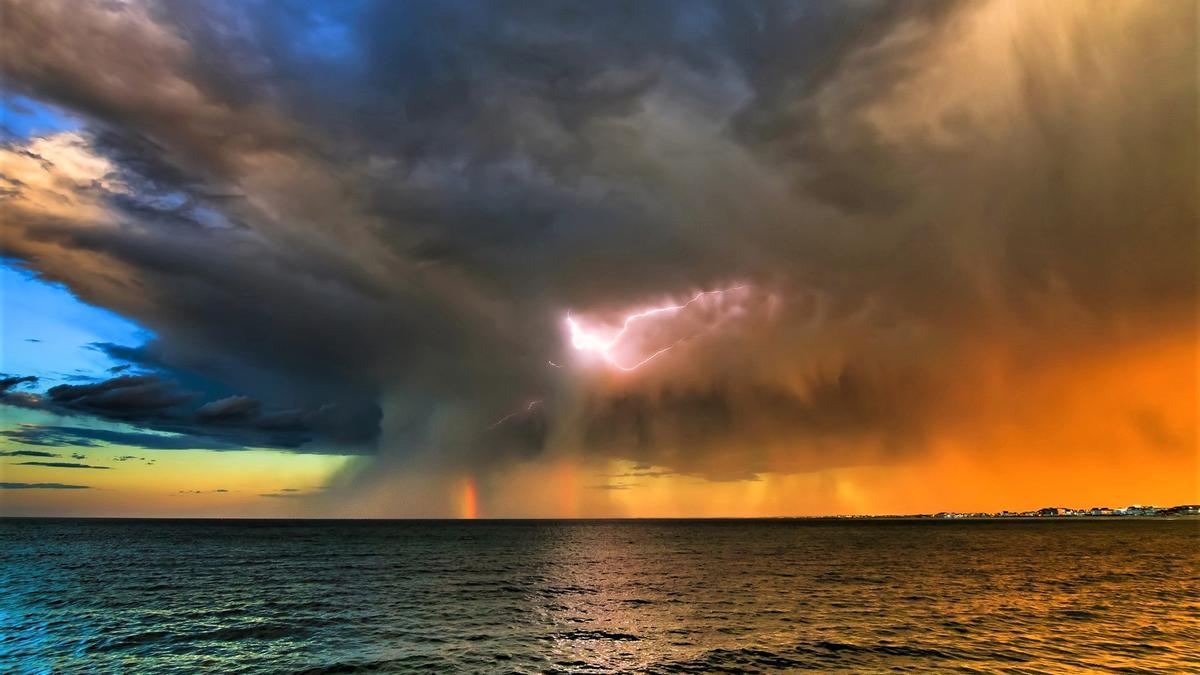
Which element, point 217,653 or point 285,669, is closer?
point 285,669

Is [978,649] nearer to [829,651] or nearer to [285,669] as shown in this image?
[829,651]

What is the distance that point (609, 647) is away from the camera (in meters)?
34.6

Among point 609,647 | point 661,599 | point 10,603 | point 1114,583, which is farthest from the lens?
point 1114,583

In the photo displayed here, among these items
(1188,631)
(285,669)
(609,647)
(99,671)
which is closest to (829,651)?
(609,647)

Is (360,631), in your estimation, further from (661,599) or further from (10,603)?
(10,603)

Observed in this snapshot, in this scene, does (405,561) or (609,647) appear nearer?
(609,647)

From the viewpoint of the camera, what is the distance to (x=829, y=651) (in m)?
32.3

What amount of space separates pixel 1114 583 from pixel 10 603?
3957 inches

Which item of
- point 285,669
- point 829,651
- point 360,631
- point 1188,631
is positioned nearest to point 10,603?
point 360,631

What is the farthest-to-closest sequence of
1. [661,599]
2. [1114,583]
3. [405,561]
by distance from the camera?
1. [405,561]
2. [1114,583]
3. [661,599]

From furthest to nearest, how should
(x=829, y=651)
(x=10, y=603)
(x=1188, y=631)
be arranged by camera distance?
(x=10, y=603) < (x=1188, y=631) < (x=829, y=651)

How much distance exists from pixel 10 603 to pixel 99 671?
3016 cm

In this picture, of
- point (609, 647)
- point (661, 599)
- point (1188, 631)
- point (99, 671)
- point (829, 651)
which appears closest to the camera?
point (99, 671)

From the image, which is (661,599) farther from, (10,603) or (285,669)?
(10,603)
